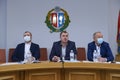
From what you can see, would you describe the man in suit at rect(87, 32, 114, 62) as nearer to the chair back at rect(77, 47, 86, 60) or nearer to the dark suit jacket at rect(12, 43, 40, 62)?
the dark suit jacket at rect(12, 43, 40, 62)

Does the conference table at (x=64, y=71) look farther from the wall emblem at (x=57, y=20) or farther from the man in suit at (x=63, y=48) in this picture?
the wall emblem at (x=57, y=20)

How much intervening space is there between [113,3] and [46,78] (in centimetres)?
363

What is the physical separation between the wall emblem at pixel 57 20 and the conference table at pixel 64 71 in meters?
2.41

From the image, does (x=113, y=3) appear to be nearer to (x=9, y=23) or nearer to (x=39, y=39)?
(x=39, y=39)

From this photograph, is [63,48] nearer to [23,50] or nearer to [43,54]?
[23,50]

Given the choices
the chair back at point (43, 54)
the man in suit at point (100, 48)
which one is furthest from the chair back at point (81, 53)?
the man in suit at point (100, 48)

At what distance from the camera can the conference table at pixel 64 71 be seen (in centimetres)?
360

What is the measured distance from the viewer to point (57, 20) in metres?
6.21

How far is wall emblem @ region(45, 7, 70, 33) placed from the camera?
6.15 m

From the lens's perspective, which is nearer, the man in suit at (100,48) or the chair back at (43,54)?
the man in suit at (100,48)

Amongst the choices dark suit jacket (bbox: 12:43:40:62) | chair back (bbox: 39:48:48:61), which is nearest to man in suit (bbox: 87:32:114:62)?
dark suit jacket (bbox: 12:43:40:62)

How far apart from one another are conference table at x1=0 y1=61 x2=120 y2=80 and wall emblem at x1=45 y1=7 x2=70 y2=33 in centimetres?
241

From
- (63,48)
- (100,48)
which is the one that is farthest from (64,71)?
(100,48)

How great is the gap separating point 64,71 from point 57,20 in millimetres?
2536
